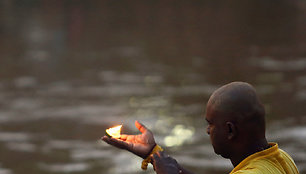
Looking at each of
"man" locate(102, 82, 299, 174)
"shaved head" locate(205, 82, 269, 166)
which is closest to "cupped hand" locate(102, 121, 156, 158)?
"man" locate(102, 82, 299, 174)

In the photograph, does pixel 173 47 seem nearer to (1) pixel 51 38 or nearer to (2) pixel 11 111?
(1) pixel 51 38

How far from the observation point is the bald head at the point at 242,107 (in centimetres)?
246

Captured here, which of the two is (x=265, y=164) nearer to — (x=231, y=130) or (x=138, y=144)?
(x=231, y=130)

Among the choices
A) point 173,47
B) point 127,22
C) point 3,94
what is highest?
point 127,22

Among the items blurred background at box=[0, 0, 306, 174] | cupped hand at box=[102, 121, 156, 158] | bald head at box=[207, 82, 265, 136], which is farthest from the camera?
blurred background at box=[0, 0, 306, 174]

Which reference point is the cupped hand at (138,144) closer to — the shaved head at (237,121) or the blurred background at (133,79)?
the shaved head at (237,121)

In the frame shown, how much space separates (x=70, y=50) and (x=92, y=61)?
1.46 meters

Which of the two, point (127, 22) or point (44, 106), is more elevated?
point (127, 22)

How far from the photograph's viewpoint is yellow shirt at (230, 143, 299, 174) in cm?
247

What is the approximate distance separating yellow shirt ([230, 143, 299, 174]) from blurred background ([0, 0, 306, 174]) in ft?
13.5

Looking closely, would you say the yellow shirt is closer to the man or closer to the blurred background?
the man

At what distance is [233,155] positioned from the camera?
256cm

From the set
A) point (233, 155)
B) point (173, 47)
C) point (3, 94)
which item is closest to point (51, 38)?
point (173, 47)

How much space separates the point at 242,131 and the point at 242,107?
9cm
